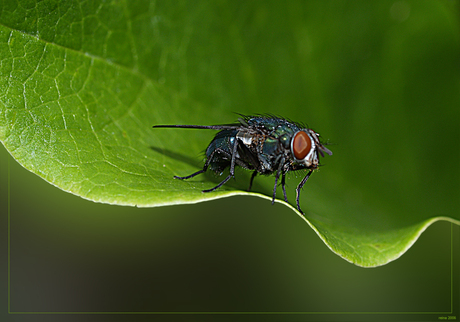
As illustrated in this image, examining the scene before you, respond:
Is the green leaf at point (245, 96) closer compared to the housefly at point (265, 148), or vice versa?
the green leaf at point (245, 96)

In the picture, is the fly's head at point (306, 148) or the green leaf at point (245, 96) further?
the fly's head at point (306, 148)

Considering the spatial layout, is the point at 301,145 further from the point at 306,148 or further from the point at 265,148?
the point at 265,148

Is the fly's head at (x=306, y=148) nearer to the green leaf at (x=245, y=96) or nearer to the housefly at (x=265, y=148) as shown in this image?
the housefly at (x=265, y=148)

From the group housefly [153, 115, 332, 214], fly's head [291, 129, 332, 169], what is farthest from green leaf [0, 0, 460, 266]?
fly's head [291, 129, 332, 169]

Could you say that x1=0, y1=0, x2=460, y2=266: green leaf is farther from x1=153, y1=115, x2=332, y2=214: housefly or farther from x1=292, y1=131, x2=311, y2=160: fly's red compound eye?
x1=292, y1=131, x2=311, y2=160: fly's red compound eye

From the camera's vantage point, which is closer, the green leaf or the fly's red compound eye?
the green leaf

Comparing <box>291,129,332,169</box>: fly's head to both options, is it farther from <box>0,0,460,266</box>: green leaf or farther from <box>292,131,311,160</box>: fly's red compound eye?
<box>0,0,460,266</box>: green leaf

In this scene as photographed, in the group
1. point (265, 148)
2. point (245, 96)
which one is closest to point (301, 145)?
point (265, 148)

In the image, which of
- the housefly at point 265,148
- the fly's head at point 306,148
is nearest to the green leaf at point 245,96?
the housefly at point 265,148

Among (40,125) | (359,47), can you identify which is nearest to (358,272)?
(359,47)
